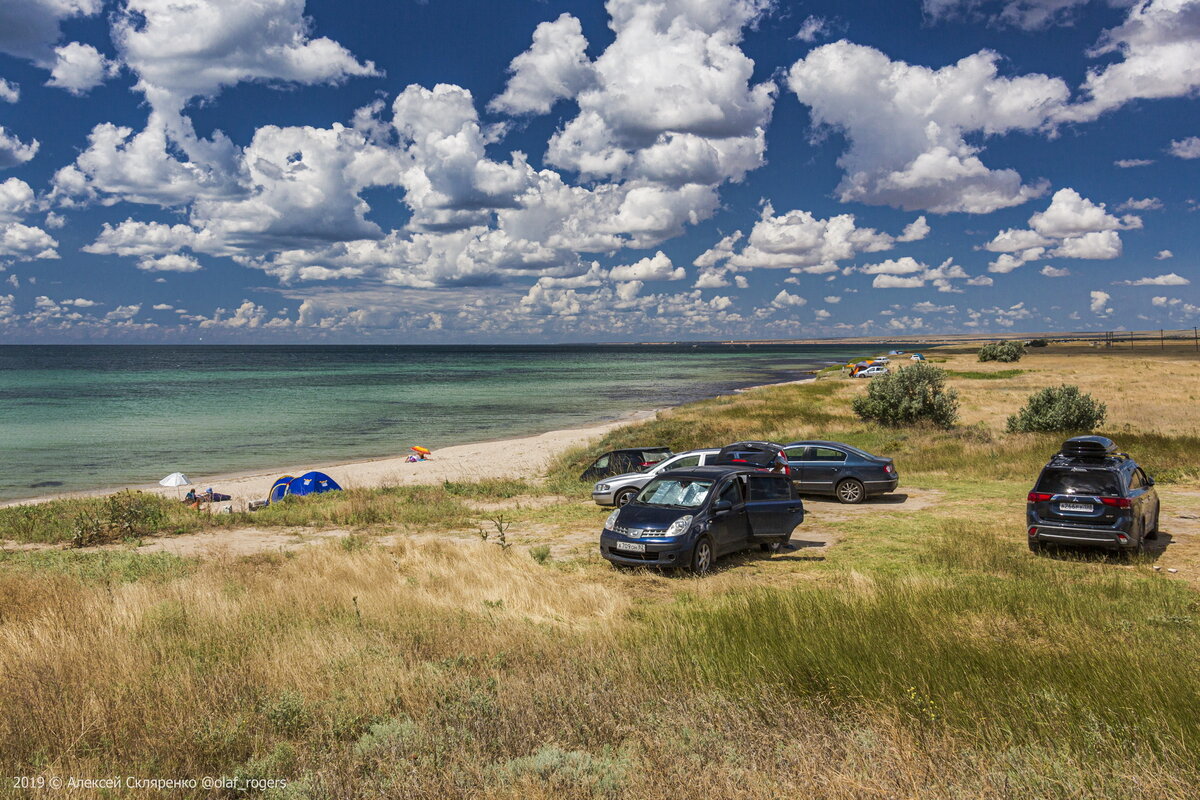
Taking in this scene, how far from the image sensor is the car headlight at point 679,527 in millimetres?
11930

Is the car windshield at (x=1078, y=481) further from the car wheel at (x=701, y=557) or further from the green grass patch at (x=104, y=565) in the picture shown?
the green grass patch at (x=104, y=565)

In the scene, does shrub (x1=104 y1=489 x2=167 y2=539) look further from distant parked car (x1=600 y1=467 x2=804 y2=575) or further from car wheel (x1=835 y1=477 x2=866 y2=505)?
car wheel (x1=835 y1=477 x2=866 y2=505)

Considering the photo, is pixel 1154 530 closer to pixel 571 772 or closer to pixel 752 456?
pixel 752 456

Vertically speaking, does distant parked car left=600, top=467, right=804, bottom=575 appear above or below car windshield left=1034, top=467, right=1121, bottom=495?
below

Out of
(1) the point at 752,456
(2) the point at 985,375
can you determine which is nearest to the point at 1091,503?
(1) the point at 752,456

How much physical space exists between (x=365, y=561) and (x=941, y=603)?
9250mm

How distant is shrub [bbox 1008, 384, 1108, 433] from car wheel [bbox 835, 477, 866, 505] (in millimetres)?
15086

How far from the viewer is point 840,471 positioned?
795 inches

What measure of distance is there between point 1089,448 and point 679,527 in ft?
27.4

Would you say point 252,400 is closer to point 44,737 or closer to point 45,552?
point 45,552

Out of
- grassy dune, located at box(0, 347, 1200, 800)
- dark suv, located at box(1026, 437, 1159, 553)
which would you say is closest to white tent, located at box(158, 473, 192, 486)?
grassy dune, located at box(0, 347, 1200, 800)

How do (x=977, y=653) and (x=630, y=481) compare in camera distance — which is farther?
(x=630, y=481)

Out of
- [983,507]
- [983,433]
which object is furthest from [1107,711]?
[983,433]

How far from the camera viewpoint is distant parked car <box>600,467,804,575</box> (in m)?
11.9
